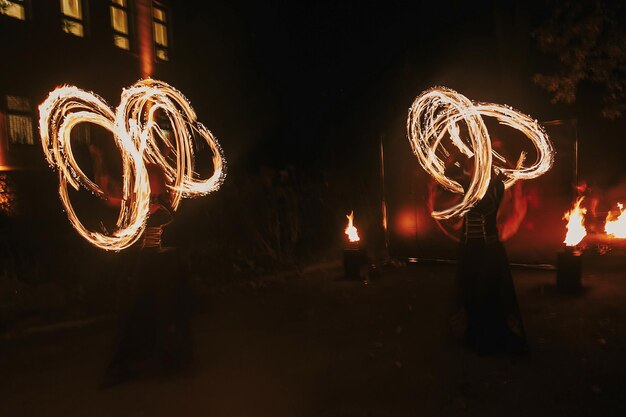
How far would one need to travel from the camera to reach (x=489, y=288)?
247 inches

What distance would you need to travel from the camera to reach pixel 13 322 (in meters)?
7.79

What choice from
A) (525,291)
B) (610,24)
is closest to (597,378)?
(525,291)

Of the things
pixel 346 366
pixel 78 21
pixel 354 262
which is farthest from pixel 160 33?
pixel 346 366

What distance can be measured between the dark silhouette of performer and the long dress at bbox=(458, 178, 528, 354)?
307 centimetres

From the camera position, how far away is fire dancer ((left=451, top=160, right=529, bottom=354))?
6.17 m

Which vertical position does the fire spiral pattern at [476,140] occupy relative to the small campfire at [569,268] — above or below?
above

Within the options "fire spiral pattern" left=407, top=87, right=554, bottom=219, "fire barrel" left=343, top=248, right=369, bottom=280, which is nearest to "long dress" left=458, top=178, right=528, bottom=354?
"fire spiral pattern" left=407, top=87, right=554, bottom=219

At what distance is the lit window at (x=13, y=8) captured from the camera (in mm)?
14273

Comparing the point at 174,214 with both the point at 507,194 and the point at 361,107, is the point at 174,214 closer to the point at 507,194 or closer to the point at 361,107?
the point at 507,194

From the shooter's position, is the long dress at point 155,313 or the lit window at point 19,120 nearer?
the long dress at point 155,313

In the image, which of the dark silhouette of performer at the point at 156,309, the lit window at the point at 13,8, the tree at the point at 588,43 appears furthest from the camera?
the lit window at the point at 13,8

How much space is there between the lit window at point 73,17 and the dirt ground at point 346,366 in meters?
10.8

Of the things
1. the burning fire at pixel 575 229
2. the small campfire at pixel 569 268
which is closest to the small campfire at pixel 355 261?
the small campfire at pixel 569 268

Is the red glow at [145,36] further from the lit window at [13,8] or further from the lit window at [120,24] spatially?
the lit window at [13,8]
